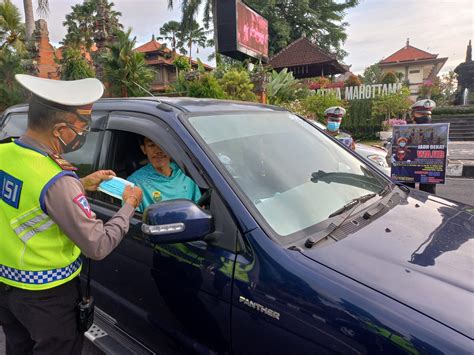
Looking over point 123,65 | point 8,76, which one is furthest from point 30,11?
point 123,65

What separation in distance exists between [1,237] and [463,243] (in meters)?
2.15

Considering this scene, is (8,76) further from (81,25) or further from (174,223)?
(174,223)

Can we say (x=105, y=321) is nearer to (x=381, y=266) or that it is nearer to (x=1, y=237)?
(x=1, y=237)

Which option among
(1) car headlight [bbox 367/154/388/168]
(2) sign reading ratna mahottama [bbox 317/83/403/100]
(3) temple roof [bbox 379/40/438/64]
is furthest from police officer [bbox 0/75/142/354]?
(3) temple roof [bbox 379/40/438/64]

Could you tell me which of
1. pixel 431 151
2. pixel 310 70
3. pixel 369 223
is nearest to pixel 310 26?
pixel 310 70

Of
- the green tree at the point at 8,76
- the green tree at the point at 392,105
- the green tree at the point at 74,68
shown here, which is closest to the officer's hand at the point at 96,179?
the green tree at the point at 74,68

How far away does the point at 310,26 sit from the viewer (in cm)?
3388

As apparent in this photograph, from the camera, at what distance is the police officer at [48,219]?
145 cm

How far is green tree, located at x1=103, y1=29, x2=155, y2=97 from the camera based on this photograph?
15023 millimetres

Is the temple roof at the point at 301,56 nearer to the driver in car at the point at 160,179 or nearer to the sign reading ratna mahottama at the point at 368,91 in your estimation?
the sign reading ratna mahottama at the point at 368,91

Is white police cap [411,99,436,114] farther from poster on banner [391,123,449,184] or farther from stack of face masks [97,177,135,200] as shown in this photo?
stack of face masks [97,177,135,200]

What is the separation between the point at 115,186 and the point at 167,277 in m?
0.55

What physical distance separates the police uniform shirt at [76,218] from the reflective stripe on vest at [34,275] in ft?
0.81

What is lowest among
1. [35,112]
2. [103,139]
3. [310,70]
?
[103,139]
